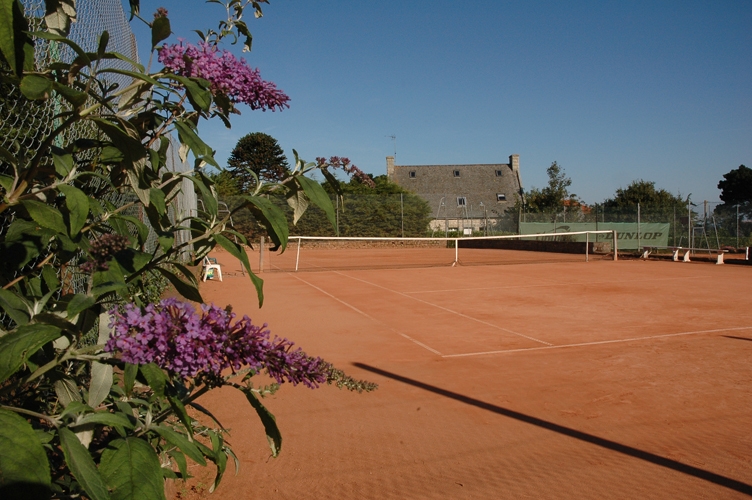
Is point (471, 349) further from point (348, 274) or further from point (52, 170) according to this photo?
point (348, 274)

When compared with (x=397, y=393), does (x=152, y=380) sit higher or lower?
higher

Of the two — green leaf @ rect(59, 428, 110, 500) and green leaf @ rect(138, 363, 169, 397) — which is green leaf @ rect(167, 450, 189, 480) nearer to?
green leaf @ rect(59, 428, 110, 500)

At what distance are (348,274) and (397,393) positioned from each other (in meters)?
13.3

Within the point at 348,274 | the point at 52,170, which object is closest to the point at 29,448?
the point at 52,170

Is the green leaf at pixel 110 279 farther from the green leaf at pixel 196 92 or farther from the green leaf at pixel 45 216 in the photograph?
the green leaf at pixel 196 92

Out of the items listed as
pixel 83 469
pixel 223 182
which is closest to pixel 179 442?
pixel 83 469

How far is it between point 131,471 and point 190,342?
0.31 meters

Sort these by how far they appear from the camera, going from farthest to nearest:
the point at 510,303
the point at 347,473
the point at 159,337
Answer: the point at 510,303 → the point at 347,473 → the point at 159,337

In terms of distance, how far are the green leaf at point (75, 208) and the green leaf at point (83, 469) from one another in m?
0.41

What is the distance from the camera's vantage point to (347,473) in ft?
11.6

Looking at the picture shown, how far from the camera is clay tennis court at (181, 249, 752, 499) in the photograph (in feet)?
11.3

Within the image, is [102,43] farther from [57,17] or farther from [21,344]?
[21,344]

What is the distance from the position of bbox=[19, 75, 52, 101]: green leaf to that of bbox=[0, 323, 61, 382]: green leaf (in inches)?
18.9

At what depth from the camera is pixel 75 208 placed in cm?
133
